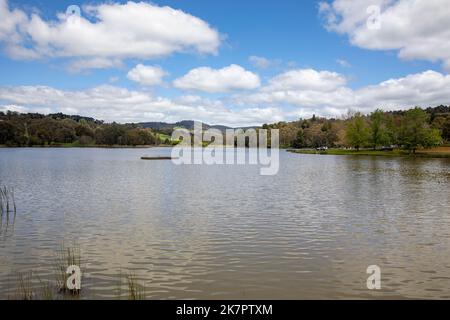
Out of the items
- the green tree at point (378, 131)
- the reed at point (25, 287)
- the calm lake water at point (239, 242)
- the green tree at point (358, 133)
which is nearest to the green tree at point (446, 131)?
the green tree at point (378, 131)

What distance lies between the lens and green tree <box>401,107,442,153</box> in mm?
112875

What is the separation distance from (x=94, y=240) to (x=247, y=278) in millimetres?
9079

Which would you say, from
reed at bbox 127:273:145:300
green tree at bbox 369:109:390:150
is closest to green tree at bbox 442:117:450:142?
green tree at bbox 369:109:390:150

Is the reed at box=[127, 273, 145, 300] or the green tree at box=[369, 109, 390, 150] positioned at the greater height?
the green tree at box=[369, 109, 390, 150]

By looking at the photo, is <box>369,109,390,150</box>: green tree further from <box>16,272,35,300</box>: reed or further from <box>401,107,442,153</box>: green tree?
<box>16,272,35,300</box>: reed

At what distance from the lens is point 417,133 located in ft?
370

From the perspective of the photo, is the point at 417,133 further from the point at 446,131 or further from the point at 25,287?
the point at 25,287

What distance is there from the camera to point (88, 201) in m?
32.9

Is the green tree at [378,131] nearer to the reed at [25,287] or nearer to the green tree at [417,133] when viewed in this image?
the green tree at [417,133]

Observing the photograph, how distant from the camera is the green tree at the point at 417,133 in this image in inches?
4444

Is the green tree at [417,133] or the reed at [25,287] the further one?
the green tree at [417,133]

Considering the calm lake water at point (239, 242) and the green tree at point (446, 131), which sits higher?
the green tree at point (446, 131)
